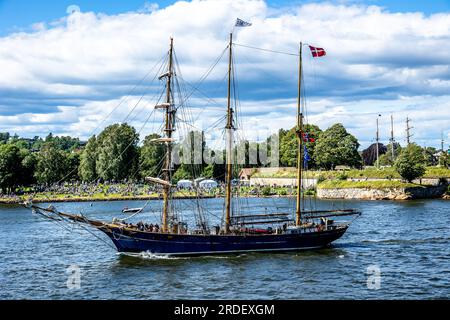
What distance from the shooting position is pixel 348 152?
533ft

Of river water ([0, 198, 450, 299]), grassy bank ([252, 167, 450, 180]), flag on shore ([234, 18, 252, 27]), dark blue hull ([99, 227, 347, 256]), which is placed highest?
flag on shore ([234, 18, 252, 27])

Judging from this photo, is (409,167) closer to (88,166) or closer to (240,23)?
(240,23)

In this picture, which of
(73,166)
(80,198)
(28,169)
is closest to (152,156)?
(80,198)

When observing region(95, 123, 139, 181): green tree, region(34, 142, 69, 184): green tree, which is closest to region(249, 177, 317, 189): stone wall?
region(95, 123, 139, 181): green tree

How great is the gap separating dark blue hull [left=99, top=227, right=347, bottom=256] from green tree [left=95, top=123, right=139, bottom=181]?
106743 millimetres

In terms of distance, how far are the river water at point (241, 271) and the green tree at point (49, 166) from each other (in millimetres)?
93301

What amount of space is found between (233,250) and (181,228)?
218 inches

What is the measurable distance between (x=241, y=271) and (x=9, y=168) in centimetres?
11767

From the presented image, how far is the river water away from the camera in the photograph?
40750mm

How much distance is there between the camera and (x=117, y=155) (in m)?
164

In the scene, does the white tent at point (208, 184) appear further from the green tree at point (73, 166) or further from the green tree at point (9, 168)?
the green tree at point (9, 168)

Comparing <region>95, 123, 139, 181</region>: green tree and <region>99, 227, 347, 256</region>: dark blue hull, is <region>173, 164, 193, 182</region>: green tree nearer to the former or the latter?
<region>95, 123, 139, 181</region>: green tree

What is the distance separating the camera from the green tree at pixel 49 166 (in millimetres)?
160500
